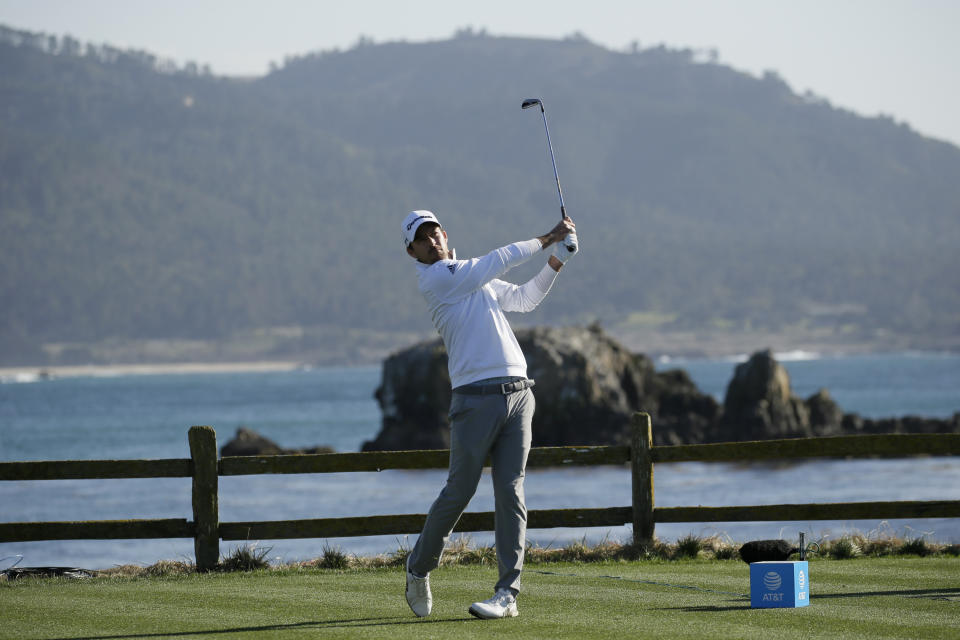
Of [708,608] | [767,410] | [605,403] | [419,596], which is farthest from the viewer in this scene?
[767,410]

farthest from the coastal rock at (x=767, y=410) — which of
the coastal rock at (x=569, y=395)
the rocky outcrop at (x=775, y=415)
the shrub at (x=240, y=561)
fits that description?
the shrub at (x=240, y=561)

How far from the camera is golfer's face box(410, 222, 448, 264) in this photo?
855cm

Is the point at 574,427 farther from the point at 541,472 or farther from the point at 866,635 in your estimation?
the point at 866,635

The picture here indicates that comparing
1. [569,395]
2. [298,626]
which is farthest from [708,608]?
[569,395]

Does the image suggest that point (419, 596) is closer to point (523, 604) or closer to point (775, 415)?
point (523, 604)

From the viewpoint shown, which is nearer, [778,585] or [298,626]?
[298,626]

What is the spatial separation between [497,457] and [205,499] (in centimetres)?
390

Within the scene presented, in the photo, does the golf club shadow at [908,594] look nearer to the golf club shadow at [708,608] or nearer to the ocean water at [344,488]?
the golf club shadow at [708,608]

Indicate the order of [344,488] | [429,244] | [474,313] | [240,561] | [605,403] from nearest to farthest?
[474,313] → [429,244] → [240,561] → [344,488] → [605,403]

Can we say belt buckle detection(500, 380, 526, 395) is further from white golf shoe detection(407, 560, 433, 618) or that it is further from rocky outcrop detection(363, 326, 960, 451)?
rocky outcrop detection(363, 326, 960, 451)

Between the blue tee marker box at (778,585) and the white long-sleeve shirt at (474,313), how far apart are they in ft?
6.25

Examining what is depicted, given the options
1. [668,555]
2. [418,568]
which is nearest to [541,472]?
[668,555]

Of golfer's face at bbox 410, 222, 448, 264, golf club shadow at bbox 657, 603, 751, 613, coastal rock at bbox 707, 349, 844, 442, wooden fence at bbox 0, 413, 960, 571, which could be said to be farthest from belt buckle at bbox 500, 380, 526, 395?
coastal rock at bbox 707, 349, 844, 442

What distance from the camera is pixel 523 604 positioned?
9.27 metres
